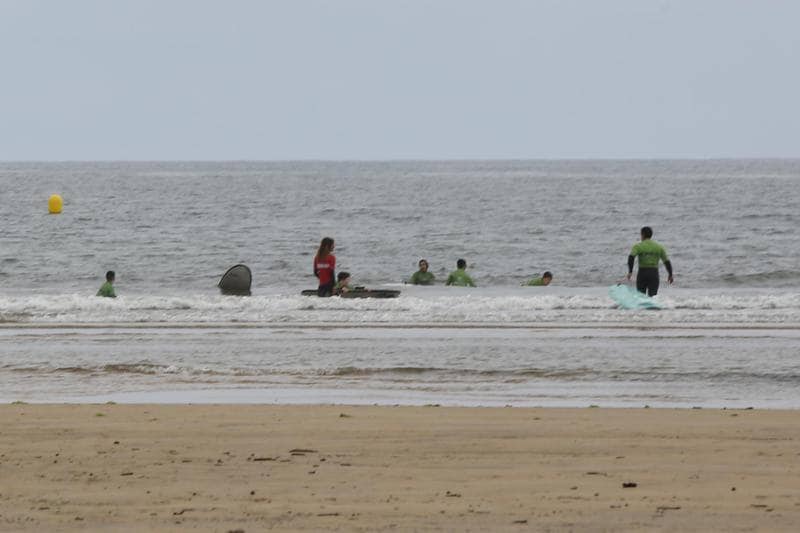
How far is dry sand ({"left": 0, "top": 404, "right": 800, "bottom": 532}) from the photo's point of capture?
6551 mm

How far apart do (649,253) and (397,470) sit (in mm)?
14020

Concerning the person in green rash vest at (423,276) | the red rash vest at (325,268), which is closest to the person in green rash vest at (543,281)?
the person in green rash vest at (423,276)

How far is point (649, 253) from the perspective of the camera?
→ 21.1m

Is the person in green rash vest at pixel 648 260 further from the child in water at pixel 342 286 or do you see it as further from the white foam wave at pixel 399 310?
the child in water at pixel 342 286

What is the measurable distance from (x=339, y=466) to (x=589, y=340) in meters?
9.17

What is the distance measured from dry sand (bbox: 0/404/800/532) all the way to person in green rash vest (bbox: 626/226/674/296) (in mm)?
10743

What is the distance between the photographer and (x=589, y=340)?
16.6 m

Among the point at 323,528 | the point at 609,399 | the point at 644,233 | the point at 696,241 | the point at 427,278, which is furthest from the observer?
the point at 696,241

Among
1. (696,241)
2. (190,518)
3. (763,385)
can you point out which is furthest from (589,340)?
(696,241)

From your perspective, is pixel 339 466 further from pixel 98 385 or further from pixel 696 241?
pixel 696 241

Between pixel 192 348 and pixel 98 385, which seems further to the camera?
pixel 192 348

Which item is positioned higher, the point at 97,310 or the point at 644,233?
the point at 644,233

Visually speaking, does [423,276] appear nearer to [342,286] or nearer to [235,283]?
[235,283]

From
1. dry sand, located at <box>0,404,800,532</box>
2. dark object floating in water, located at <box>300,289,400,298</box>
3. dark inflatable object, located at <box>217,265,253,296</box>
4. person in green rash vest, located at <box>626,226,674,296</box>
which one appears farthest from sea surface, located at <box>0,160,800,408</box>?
dry sand, located at <box>0,404,800,532</box>
